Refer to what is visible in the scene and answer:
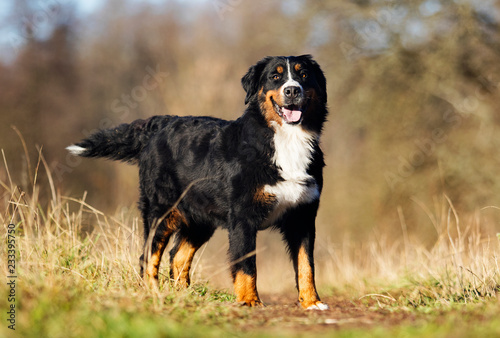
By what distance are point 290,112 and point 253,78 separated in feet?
1.78

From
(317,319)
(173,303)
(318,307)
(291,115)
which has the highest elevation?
(291,115)

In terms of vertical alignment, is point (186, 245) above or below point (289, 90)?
below

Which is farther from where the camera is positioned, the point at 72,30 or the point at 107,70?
the point at 107,70

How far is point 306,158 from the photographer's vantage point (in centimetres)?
479

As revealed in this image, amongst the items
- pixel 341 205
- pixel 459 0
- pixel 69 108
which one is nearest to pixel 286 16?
pixel 459 0

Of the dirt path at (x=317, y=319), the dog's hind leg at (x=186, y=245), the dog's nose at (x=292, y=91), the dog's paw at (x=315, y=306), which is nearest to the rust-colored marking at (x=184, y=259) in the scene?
the dog's hind leg at (x=186, y=245)

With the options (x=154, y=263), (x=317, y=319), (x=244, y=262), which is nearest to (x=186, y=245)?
(x=154, y=263)

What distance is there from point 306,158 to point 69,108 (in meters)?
18.3

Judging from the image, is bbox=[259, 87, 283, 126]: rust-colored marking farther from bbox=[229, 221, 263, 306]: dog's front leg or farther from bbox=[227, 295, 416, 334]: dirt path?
bbox=[227, 295, 416, 334]: dirt path

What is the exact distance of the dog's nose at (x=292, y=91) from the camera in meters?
4.71

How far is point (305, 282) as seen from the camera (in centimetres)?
465

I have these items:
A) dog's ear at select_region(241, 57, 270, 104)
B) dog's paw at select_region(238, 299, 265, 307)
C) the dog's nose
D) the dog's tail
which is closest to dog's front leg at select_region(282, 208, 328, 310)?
dog's paw at select_region(238, 299, 265, 307)

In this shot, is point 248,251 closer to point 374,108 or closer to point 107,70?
point 374,108

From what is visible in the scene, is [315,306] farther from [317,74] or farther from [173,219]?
[317,74]
